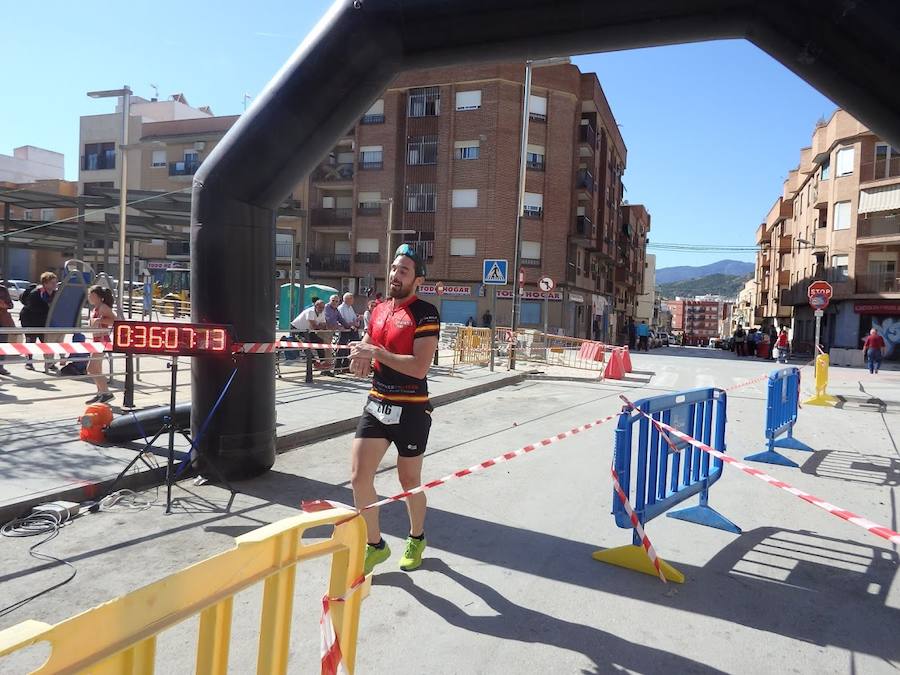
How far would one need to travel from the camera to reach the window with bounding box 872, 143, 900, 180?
3703 cm

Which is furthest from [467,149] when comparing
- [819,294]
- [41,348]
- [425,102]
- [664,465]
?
[664,465]

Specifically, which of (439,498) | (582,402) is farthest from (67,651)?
(582,402)

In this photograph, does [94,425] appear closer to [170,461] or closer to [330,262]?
[170,461]

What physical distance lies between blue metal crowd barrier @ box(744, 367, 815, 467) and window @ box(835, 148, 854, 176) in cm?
3792

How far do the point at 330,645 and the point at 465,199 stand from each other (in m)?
38.8

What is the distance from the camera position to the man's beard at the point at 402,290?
12.8 feet

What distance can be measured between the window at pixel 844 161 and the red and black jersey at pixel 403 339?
43.9 metres

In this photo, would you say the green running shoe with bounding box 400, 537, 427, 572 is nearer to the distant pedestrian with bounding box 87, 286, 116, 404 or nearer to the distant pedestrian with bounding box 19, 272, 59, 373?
the distant pedestrian with bounding box 87, 286, 116, 404

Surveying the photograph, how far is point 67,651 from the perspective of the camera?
4.27ft

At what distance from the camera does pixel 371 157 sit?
42312mm

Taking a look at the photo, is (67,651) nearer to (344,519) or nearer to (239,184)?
(344,519)

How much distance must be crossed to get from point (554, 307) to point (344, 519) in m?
39.1

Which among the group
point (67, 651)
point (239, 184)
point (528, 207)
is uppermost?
point (528, 207)

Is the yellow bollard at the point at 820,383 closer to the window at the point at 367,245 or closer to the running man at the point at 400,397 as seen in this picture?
the running man at the point at 400,397
